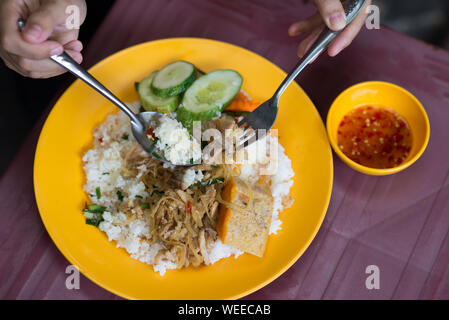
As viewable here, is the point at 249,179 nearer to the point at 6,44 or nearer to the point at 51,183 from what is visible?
the point at 51,183

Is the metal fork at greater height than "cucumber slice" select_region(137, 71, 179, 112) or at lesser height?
greater

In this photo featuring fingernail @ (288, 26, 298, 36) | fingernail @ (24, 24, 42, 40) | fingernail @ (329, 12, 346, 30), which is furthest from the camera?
fingernail @ (288, 26, 298, 36)

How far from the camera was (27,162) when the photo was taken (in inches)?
109

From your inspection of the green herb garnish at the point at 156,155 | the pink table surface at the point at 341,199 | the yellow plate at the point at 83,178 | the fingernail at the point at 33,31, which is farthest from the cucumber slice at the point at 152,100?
the fingernail at the point at 33,31

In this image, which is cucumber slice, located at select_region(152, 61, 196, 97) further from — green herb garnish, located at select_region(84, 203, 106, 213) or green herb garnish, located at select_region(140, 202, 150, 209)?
A: green herb garnish, located at select_region(84, 203, 106, 213)

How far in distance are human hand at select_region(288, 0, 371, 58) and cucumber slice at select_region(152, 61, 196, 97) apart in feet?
2.58

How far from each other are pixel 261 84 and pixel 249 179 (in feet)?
2.28

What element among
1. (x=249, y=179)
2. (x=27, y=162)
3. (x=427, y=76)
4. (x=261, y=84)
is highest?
(x=427, y=76)

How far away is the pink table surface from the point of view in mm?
2480

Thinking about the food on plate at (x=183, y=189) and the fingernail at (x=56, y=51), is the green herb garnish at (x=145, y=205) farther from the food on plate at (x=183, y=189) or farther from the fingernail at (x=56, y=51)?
the fingernail at (x=56, y=51)

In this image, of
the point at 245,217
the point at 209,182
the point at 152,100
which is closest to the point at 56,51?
the point at 152,100

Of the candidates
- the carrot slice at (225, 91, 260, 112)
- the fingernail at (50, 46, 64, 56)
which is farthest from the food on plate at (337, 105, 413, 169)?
the fingernail at (50, 46, 64, 56)

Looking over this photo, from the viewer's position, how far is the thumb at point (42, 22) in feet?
6.32

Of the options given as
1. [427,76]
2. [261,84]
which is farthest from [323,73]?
[427,76]
